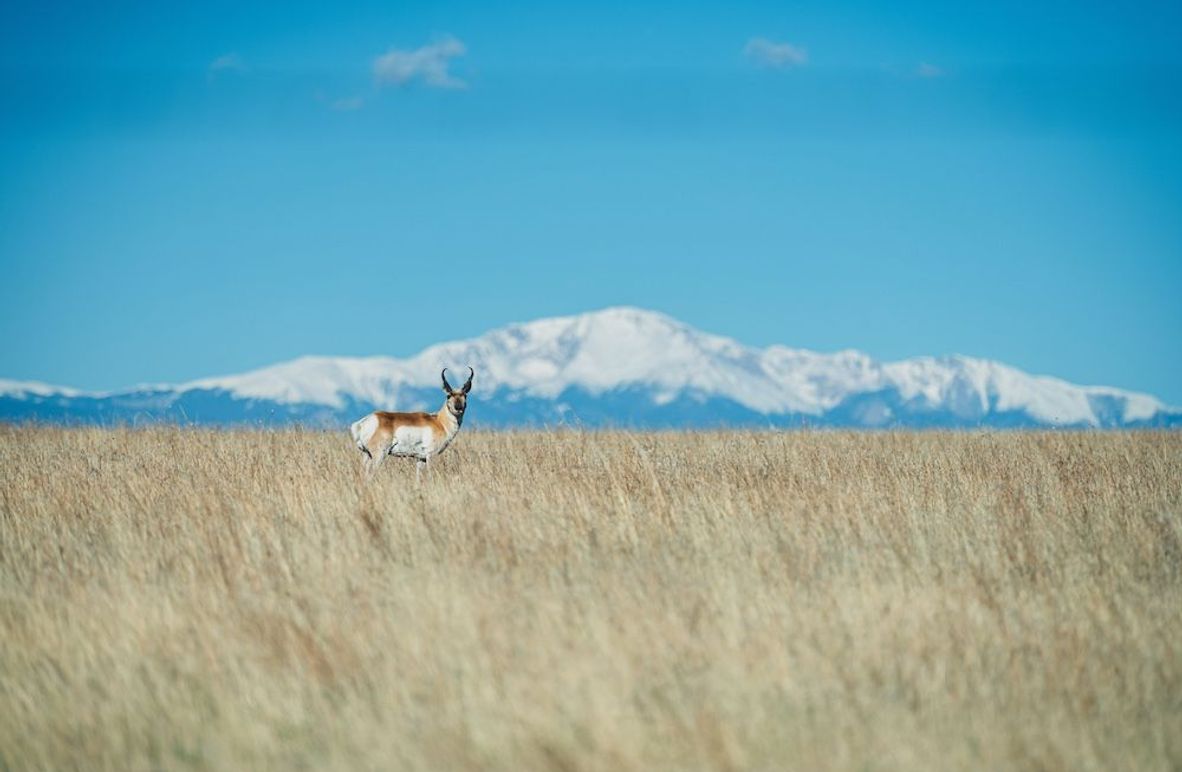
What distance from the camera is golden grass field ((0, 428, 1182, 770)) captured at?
586 centimetres

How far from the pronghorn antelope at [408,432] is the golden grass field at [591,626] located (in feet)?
7.52

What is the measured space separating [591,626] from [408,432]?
8705 millimetres

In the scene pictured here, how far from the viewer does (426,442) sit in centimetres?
1562

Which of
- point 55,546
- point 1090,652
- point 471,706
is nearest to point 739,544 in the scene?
point 1090,652

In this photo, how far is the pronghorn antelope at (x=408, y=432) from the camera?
1518 cm

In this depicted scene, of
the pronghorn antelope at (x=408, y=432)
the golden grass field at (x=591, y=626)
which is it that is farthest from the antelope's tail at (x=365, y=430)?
the golden grass field at (x=591, y=626)

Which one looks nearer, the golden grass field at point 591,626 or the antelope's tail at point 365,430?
the golden grass field at point 591,626

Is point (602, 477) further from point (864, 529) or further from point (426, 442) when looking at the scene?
point (864, 529)

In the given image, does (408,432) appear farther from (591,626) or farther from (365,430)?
(591,626)

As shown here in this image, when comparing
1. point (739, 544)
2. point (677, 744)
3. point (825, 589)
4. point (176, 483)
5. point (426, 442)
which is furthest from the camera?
point (426, 442)

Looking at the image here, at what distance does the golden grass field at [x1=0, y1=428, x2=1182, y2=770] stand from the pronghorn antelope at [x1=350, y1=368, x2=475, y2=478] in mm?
2292

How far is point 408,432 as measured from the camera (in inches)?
608

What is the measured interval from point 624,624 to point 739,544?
8.47ft

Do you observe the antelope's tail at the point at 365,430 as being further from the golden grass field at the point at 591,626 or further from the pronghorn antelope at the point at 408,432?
the golden grass field at the point at 591,626
